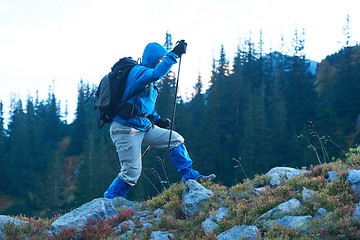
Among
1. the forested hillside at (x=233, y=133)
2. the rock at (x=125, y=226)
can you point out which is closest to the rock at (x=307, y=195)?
the rock at (x=125, y=226)

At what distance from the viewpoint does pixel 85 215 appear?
510 cm

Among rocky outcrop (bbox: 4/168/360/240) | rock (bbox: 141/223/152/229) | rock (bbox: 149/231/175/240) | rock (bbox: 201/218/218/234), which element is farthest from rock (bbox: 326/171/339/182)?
rock (bbox: 141/223/152/229)

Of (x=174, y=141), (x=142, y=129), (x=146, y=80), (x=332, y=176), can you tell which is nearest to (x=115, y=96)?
(x=146, y=80)

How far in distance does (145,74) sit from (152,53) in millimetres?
570

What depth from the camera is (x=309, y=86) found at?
55.8m

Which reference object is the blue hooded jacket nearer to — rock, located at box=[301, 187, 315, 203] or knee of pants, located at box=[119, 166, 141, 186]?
knee of pants, located at box=[119, 166, 141, 186]

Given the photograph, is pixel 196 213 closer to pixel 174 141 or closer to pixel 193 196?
pixel 193 196

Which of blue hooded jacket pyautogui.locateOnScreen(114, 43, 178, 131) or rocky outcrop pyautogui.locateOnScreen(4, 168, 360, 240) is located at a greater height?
blue hooded jacket pyautogui.locateOnScreen(114, 43, 178, 131)

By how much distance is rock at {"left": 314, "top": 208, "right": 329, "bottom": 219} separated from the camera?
157 inches

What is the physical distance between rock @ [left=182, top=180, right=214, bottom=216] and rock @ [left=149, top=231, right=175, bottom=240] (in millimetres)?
568

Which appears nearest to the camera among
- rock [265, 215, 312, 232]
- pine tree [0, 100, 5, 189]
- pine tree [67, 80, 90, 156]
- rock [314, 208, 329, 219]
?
rock [265, 215, 312, 232]

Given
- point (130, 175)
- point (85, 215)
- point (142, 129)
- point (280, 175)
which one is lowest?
point (85, 215)

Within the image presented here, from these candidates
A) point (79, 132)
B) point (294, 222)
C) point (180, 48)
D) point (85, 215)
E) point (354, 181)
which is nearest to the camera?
point (294, 222)

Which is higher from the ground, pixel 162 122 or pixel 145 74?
pixel 145 74
